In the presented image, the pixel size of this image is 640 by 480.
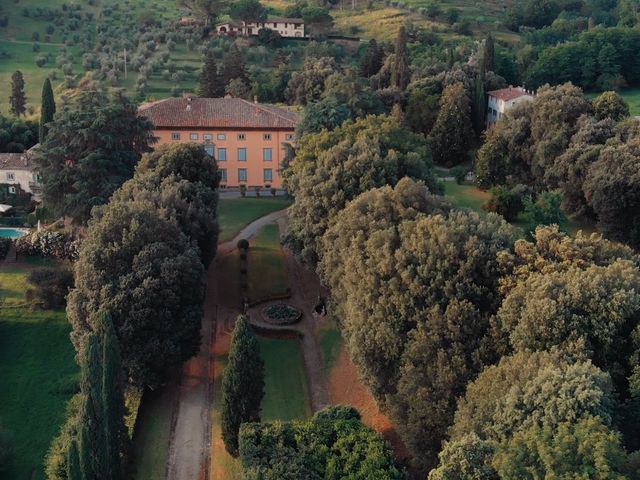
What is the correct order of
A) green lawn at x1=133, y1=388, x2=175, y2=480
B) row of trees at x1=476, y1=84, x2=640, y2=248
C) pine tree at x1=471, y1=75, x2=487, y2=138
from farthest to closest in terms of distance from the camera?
pine tree at x1=471, y1=75, x2=487, y2=138
row of trees at x1=476, y1=84, x2=640, y2=248
green lawn at x1=133, y1=388, x2=175, y2=480

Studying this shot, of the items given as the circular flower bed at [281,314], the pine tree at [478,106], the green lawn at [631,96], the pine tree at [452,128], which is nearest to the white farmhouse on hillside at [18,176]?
the circular flower bed at [281,314]

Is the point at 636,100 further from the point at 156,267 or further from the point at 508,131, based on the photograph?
the point at 156,267

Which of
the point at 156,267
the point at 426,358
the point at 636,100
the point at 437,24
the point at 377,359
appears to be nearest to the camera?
the point at 426,358

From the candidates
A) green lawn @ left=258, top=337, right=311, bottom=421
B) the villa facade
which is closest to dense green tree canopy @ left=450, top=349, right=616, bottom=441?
green lawn @ left=258, top=337, right=311, bottom=421

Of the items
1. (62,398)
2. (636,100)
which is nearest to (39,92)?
(62,398)

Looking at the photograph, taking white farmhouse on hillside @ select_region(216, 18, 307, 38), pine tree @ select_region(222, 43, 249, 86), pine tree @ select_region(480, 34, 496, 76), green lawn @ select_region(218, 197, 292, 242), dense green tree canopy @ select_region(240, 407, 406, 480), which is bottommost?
dense green tree canopy @ select_region(240, 407, 406, 480)

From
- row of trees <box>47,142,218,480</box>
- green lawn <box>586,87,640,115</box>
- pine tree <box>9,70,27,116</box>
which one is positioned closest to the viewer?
row of trees <box>47,142,218,480</box>

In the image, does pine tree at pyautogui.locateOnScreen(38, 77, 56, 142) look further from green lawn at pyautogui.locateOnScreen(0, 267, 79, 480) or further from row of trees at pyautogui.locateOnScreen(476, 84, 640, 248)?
row of trees at pyautogui.locateOnScreen(476, 84, 640, 248)

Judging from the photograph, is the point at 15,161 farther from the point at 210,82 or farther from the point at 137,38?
the point at 137,38

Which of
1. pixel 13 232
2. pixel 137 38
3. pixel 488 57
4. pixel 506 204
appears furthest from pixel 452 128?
pixel 137 38
